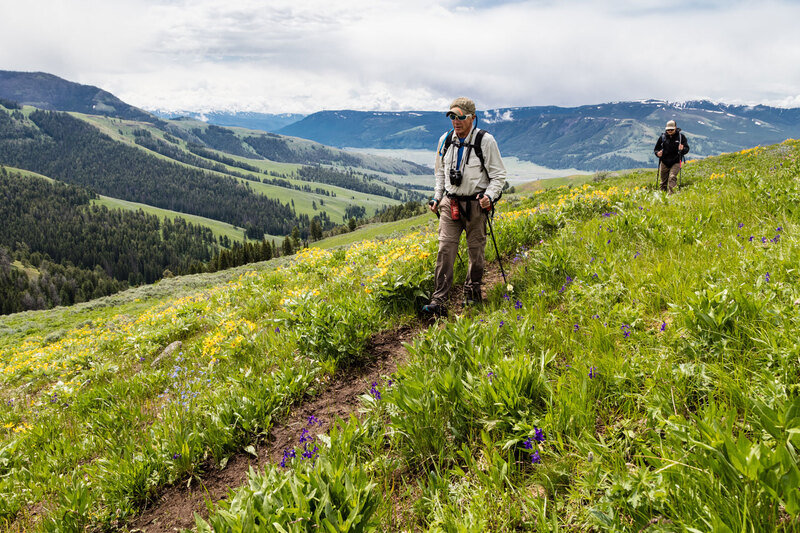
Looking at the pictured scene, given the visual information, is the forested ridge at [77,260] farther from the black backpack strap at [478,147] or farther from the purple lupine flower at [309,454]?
the purple lupine flower at [309,454]

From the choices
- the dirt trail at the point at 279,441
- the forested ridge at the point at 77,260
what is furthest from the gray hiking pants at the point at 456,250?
the forested ridge at the point at 77,260

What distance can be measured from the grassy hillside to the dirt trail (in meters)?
0.11

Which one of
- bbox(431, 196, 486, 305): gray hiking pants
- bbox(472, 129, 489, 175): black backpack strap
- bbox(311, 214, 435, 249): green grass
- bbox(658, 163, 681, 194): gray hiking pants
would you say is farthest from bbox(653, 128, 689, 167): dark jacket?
bbox(311, 214, 435, 249): green grass

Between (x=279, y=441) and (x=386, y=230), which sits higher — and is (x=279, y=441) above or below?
above

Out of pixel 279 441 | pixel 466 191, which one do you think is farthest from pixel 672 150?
pixel 279 441

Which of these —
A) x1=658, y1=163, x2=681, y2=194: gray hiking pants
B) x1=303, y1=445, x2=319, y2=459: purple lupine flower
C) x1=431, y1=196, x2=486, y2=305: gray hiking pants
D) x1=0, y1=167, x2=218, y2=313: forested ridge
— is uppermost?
x1=658, y1=163, x2=681, y2=194: gray hiking pants

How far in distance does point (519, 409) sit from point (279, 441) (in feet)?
8.30

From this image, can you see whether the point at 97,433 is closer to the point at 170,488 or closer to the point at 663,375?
the point at 170,488

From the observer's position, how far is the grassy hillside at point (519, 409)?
206 cm

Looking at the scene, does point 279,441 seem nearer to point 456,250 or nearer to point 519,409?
point 519,409

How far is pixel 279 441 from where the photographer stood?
4102 millimetres

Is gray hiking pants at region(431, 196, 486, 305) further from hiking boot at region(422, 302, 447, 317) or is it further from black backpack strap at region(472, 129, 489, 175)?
black backpack strap at region(472, 129, 489, 175)

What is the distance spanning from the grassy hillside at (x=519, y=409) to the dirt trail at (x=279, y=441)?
4.3 inches

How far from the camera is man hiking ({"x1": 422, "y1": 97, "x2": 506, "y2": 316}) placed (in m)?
6.03
